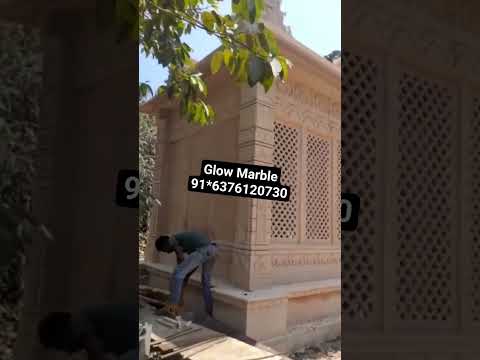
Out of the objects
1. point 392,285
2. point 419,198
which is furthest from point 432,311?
point 419,198

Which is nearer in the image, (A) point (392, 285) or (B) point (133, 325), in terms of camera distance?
(B) point (133, 325)

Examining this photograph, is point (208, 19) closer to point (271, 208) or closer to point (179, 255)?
point (271, 208)

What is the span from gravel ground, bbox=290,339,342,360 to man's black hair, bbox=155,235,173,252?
0.52 metres

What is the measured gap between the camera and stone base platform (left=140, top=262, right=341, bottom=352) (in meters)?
1.17

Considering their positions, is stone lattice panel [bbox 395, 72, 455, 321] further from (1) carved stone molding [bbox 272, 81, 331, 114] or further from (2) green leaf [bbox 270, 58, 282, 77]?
(2) green leaf [bbox 270, 58, 282, 77]

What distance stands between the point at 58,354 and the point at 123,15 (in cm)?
109

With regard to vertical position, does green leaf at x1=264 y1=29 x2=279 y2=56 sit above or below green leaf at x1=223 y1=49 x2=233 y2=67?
above

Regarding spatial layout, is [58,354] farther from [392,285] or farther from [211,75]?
[392,285]

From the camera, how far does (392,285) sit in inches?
82.8

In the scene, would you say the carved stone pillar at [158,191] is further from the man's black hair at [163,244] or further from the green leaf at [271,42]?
the green leaf at [271,42]

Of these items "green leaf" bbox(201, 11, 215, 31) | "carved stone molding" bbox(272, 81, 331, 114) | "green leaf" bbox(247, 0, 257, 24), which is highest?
"green leaf" bbox(247, 0, 257, 24)

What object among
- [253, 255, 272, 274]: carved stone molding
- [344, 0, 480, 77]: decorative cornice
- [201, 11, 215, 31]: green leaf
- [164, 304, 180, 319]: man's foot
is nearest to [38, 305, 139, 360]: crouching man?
[164, 304, 180, 319]: man's foot

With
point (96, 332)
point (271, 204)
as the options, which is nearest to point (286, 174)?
point (271, 204)

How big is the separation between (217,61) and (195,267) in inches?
23.6
